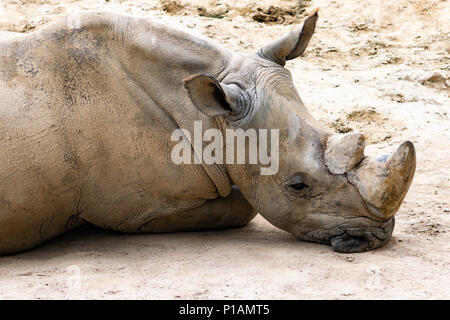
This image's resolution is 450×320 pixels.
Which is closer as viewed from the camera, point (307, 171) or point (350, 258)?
point (350, 258)

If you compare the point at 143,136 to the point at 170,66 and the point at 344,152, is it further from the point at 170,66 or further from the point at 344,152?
the point at 344,152

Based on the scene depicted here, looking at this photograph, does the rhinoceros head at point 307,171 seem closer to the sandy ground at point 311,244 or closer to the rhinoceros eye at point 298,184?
the rhinoceros eye at point 298,184

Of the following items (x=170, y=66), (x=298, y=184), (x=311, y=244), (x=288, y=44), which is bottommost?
(x=311, y=244)

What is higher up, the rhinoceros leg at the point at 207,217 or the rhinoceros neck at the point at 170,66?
the rhinoceros neck at the point at 170,66

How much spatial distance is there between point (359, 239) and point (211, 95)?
1.25m

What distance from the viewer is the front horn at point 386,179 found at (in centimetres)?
446

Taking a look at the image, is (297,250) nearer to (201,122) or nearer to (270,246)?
(270,246)

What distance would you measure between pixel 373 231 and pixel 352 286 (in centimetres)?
71

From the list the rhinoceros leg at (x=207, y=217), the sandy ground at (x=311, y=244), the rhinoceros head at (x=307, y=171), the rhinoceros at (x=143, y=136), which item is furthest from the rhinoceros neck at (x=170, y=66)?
the sandy ground at (x=311, y=244)

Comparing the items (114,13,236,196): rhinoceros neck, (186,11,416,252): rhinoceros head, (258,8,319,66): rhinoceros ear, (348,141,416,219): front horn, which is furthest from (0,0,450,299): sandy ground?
(258,8,319,66): rhinoceros ear

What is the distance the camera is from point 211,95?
15.3 feet

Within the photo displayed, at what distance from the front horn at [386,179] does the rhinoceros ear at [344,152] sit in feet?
0.18

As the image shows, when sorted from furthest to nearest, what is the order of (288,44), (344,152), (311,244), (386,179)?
(288,44), (311,244), (344,152), (386,179)

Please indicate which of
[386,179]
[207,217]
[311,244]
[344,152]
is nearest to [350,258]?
[311,244]
